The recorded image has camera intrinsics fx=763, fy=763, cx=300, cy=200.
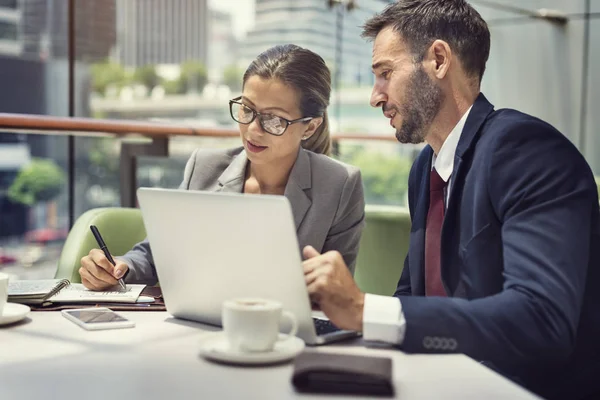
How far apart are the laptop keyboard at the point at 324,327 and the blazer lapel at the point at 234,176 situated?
0.77m

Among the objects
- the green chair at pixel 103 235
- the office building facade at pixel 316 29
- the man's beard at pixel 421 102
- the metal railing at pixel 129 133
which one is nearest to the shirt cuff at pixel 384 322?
the man's beard at pixel 421 102

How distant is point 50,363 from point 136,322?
0.27 m

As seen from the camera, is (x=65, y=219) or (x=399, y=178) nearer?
(x=65, y=219)

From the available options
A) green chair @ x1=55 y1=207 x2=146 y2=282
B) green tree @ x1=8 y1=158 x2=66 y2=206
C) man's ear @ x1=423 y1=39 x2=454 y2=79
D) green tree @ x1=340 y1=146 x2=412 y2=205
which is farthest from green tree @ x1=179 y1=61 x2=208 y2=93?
man's ear @ x1=423 y1=39 x2=454 y2=79

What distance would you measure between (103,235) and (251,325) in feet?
3.73

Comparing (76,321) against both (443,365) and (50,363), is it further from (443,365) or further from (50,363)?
(443,365)

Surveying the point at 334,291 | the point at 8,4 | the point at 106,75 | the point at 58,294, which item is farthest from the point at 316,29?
the point at 334,291

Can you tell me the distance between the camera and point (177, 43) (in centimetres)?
655

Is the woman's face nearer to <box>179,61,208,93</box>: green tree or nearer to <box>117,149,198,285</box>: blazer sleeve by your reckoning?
<box>117,149,198,285</box>: blazer sleeve

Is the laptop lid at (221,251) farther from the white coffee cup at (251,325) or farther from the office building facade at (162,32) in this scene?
the office building facade at (162,32)

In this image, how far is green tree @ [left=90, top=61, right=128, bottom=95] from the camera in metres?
4.66

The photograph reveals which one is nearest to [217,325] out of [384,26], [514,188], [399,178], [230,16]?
[514,188]

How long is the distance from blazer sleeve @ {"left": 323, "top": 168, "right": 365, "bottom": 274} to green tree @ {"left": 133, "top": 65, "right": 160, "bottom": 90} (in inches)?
166

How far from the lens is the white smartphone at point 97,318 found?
1.29 m
